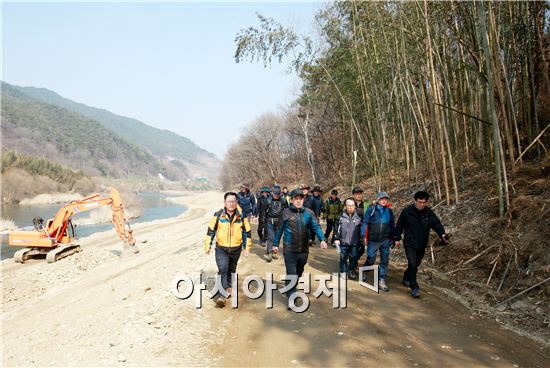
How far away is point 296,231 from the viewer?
4770mm

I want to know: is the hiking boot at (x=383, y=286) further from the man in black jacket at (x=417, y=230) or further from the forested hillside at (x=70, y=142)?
the forested hillside at (x=70, y=142)

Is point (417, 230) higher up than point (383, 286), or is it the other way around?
point (417, 230)

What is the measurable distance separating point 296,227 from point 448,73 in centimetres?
542

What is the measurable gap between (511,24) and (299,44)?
17.6ft

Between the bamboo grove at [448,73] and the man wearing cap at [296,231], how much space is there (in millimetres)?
2850

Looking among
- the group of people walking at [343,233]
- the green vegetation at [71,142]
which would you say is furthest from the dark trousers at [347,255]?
the green vegetation at [71,142]

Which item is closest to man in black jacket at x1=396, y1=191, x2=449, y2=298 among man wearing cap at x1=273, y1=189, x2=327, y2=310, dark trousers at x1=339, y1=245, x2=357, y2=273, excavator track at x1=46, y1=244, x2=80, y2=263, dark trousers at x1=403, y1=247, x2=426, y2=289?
dark trousers at x1=403, y1=247, x2=426, y2=289

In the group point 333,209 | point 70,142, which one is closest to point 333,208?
point 333,209

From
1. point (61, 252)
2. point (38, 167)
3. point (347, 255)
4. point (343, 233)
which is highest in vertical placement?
point (38, 167)

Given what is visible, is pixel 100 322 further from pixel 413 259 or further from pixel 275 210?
pixel 413 259

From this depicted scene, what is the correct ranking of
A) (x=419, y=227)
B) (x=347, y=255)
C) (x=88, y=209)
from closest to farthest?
(x=419, y=227), (x=347, y=255), (x=88, y=209)

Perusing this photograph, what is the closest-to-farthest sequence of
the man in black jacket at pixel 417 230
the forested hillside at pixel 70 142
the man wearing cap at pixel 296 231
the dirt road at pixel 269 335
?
the dirt road at pixel 269 335 < the man wearing cap at pixel 296 231 < the man in black jacket at pixel 417 230 < the forested hillside at pixel 70 142

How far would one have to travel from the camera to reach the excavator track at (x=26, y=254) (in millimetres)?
12492

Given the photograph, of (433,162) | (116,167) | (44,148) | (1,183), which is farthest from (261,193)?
(116,167)
